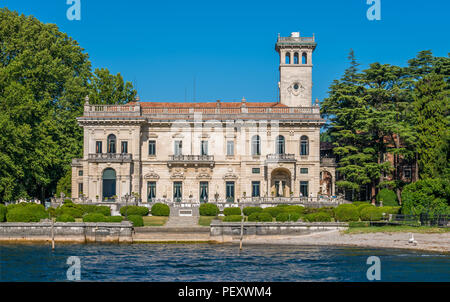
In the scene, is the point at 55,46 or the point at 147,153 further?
the point at 55,46

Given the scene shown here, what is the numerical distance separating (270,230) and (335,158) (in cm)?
2350

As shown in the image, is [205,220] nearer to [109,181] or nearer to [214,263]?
[109,181]

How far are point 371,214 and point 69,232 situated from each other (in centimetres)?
2273

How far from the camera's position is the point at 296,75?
210 ft

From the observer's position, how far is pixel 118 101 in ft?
232

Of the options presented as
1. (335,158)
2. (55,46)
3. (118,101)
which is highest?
(55,46)

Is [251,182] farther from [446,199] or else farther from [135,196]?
[446,199]

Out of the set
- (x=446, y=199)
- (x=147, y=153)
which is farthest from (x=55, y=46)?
(x=446, y=199)

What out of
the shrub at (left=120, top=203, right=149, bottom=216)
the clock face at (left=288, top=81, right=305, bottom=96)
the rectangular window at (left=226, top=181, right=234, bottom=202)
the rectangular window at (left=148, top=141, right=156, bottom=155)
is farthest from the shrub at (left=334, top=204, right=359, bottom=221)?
the rectangular window at (left=148, top=141, right=156, bottom=155)

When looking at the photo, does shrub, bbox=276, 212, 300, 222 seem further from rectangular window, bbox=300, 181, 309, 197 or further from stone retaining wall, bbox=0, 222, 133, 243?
rectangular window, bbox=300, 181, 309, 197

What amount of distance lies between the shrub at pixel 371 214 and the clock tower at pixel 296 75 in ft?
69.4

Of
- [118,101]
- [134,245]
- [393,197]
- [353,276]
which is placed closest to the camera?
[353,276]
